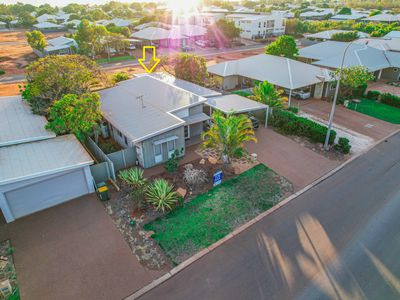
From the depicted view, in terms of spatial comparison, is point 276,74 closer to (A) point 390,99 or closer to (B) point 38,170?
(A) point 390,99

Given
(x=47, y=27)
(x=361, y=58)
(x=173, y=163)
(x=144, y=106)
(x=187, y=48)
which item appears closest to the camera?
(x=173, y=163)

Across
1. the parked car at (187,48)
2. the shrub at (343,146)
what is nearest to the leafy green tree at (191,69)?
the shrub at (343,146)

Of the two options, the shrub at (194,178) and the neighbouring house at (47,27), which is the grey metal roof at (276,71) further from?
the neighbouring house at (47,27)

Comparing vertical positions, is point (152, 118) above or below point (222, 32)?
below

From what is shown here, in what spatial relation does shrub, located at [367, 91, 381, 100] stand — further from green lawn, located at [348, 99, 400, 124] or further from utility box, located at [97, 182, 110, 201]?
utility box, located at [97, 182, 110, 201]

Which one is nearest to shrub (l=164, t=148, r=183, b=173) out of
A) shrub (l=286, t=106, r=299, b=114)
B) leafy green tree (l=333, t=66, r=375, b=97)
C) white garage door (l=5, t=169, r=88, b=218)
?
white garage door (l=5, t=169, r=88, b=218)

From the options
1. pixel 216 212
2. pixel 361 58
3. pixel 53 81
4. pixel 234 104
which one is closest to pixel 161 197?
pixel 216 212

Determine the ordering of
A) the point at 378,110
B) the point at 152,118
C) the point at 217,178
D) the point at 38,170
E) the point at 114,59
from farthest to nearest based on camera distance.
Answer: the point at 114,59, the point at 378,110, the point at 152,118, the point at 217,178, the point at 38,170
